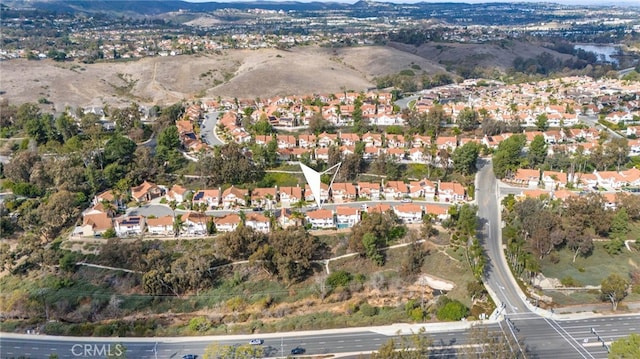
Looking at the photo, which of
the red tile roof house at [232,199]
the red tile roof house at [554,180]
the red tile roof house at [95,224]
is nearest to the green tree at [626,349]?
the red tile roof house at [554,180]

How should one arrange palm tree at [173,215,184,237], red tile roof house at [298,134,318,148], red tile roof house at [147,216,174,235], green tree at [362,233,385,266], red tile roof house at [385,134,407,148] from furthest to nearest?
red tile roof house at [298,134,318,148] < red tile roof house at [385,134,407,148] < red tile roof house at [147,216,174,235] < palm tree at [173,215,184,237] < green tree at [362,233,385,266]

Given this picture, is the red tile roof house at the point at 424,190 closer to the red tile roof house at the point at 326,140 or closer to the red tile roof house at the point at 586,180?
the red tile roof house at the point at 586,180

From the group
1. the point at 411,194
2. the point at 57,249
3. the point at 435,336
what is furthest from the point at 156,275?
the point at 411,194

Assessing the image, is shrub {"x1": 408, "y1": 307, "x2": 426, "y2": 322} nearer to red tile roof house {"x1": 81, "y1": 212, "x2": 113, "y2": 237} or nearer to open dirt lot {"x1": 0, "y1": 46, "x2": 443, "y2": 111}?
red tile roof house {"x1": 81, "y1": 212, "x2": 113, "y2": 237}

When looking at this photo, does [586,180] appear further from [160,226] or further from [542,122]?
[160,226]

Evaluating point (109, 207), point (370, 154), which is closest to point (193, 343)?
point (109, 207)

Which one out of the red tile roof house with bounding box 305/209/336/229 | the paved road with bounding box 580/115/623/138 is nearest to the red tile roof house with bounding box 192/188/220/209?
the red tile roof house with bounding box 305/209/336/229
